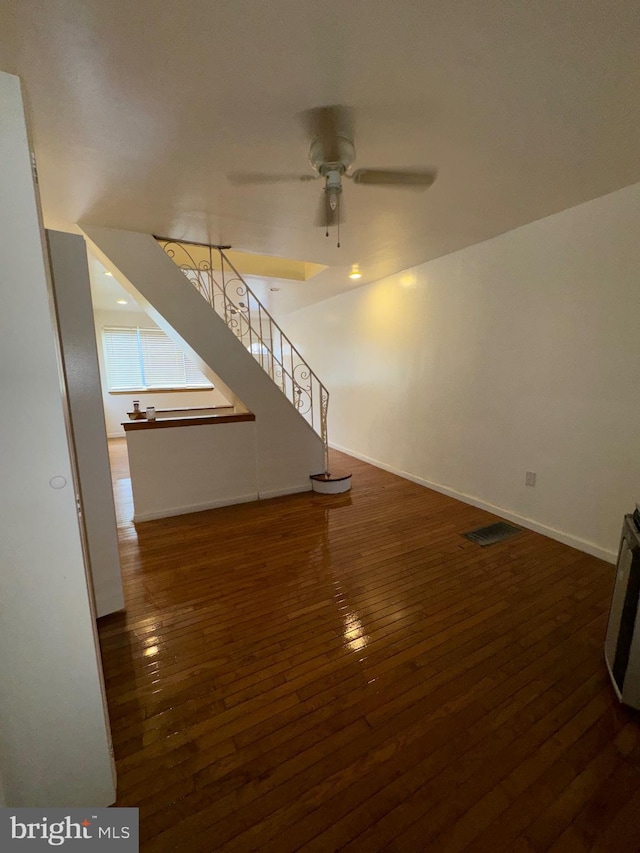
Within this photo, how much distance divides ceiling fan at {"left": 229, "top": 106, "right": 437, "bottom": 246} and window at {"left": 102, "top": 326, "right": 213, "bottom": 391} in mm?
6218

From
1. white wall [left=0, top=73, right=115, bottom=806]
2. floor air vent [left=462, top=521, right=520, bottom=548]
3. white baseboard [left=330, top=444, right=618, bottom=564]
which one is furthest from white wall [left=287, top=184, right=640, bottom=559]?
white wall [left=0, top=73, right=115, bottom=806]

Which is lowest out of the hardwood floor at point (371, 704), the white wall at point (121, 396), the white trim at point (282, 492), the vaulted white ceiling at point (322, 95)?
the hardwood floor at point (371, 704)

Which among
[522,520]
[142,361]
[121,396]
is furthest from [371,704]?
[142,361]

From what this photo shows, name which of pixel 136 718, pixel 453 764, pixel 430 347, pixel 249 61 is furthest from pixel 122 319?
pixel 453 764

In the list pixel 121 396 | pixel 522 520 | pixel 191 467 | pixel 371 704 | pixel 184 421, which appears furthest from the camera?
pixel 121 396

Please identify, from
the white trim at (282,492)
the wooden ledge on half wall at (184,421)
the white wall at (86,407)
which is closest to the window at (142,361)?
the wooden ledge on half wall at (184,421)

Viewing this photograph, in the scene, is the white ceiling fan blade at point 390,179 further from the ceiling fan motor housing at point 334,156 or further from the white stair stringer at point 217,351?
the white stair stringer at point 217,351

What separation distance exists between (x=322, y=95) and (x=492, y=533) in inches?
129

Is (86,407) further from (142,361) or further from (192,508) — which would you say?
(142,361)

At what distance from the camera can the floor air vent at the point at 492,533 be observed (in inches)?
114

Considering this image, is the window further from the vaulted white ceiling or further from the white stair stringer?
the vaulted white ceiling

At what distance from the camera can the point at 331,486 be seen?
158 inches

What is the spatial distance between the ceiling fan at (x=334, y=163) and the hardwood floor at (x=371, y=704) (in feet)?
8.22

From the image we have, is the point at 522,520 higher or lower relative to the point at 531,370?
lower
